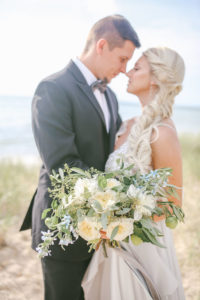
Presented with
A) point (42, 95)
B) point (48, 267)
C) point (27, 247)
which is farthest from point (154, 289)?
point (27, 247)

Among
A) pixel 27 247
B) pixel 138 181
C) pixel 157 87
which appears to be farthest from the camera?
pixel 27 247

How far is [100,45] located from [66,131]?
0.93m

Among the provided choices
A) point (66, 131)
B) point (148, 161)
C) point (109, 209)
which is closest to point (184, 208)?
point (148, 161)

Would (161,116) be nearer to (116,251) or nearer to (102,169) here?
(102,169)

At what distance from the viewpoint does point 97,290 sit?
2.29 meters

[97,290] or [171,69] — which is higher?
[171,69]

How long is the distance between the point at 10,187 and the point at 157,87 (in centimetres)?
370

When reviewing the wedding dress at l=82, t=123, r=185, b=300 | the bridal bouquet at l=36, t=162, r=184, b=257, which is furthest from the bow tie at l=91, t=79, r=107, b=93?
the bridal bouquet at l=36, t=162, r=184, b=257

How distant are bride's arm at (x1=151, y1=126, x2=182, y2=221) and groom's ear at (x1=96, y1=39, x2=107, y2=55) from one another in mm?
915

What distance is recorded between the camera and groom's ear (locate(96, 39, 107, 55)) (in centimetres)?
261

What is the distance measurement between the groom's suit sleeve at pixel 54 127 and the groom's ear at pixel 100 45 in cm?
60

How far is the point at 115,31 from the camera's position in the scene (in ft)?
8.60

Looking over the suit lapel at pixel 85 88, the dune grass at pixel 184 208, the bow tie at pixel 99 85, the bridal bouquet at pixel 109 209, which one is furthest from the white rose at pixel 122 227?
the dune grass at pixel 184 208

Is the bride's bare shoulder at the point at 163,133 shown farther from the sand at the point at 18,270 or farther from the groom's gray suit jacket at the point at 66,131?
the sand at the point at 18,270
